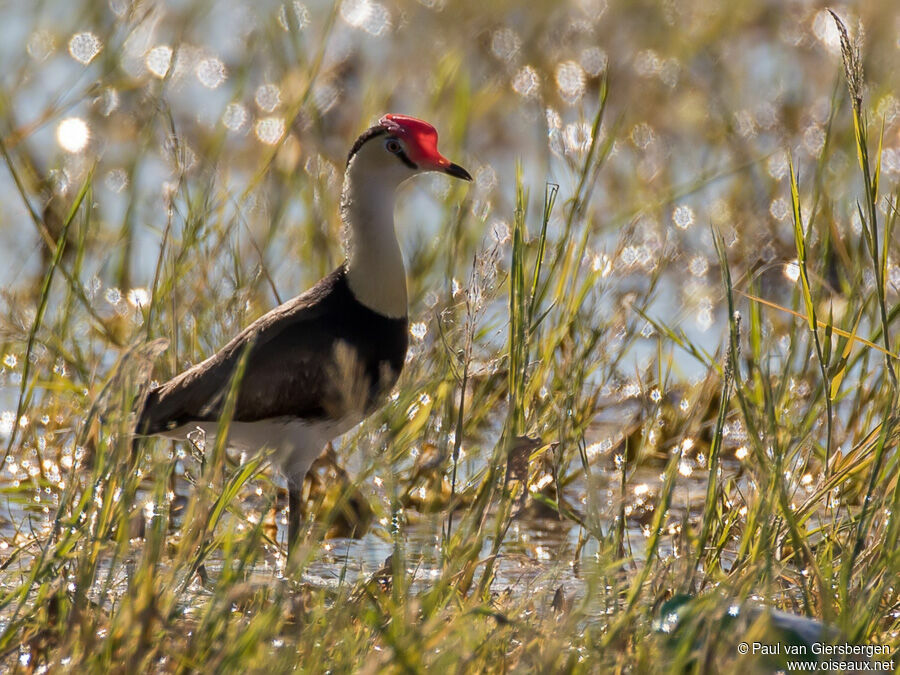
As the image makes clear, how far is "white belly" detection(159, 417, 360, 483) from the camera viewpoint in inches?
169

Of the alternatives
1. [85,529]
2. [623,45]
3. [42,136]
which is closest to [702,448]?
[85,529]

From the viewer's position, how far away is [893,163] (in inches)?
292

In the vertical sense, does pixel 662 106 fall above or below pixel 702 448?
above

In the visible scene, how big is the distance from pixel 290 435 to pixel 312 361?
0.24 metres

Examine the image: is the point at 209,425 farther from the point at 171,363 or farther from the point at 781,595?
the point at 781,595

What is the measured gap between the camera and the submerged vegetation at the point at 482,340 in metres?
2.86

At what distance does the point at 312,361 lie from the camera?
4254 millimetres

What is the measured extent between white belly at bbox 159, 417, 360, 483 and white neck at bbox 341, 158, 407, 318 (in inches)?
15.1

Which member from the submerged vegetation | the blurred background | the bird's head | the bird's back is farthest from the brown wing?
the bird's head

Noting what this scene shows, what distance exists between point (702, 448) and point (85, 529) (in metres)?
2.92

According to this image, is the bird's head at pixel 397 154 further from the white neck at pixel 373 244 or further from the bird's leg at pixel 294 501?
the bird's leg at pixel 294 501

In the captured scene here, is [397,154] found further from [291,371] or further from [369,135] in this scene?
[291,371]

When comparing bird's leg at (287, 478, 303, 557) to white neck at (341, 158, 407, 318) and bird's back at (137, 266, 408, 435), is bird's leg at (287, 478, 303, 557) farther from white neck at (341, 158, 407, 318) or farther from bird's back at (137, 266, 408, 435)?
white neck at (341, 158, 407, 318)

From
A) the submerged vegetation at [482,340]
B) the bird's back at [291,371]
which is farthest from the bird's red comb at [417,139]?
the bird's back at [291,371]
